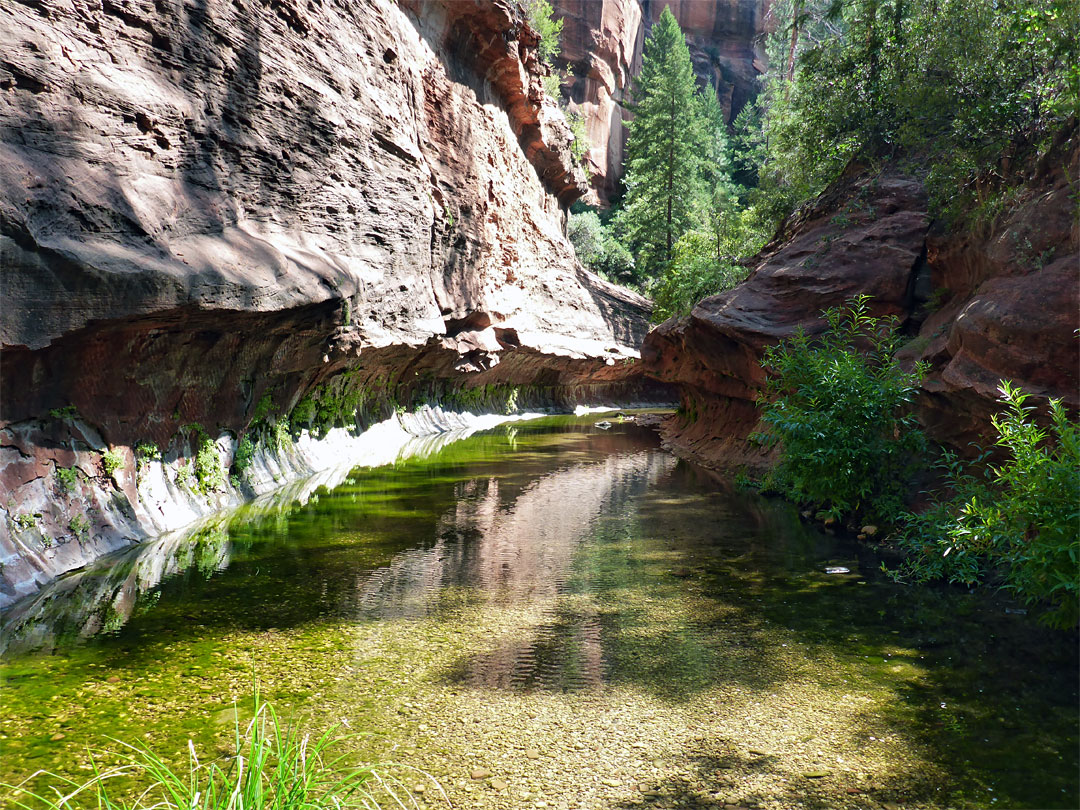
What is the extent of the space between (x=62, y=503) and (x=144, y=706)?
3.55 m

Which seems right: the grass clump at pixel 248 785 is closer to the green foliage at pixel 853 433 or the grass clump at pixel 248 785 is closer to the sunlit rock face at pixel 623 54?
the green foliage at pixel 853 433

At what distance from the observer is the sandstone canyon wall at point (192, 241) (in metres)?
6.32

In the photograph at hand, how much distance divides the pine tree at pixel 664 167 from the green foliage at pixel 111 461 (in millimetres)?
32983

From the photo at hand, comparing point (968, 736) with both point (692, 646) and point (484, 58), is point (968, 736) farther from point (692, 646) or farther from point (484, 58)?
point (484, 58)

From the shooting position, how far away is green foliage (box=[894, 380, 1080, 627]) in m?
4.52

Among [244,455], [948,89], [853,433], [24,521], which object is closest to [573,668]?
[853,433]

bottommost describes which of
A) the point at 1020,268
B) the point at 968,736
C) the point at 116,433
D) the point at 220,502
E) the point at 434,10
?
the point at 968,736

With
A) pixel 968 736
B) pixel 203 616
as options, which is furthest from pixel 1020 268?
pixel 203 616

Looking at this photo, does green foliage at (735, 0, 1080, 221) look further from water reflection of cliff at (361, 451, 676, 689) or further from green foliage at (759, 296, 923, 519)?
water reflection of cliff at (361, 451, 676, 689)

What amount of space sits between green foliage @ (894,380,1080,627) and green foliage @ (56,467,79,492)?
770 cm

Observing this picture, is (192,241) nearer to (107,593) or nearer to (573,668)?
(107,593)

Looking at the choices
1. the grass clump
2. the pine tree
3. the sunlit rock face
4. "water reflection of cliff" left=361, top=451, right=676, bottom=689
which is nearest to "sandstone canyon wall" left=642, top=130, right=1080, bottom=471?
"water reflection of cliff" left=361, top=451, right=676, bottom=689

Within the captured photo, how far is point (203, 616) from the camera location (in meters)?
5.39

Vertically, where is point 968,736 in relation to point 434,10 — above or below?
below
